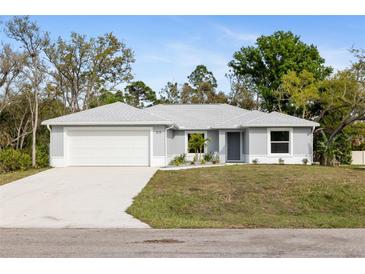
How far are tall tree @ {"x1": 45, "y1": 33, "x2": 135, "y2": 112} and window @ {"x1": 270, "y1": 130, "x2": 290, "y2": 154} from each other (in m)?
21.6

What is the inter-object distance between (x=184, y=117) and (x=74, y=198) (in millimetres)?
16307

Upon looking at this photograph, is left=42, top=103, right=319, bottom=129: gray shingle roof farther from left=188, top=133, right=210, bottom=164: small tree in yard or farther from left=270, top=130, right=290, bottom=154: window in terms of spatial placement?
left=188, top=133, right=210, bottom=164: small tree in yard

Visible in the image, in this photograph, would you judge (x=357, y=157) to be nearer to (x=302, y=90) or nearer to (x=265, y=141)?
(x=302, y=90)

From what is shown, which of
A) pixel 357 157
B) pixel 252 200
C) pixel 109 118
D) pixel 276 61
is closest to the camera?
pixel 252 200

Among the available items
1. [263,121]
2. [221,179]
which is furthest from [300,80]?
[221,179]

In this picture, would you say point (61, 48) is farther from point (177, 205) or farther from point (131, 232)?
point (131, 232)

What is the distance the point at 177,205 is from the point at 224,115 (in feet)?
56.0

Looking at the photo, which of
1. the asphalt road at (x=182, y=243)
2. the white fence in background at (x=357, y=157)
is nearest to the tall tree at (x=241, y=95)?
the white fence in background at (x=357, y=157)

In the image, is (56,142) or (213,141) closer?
(56,142)

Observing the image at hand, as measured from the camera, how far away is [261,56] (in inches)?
1720

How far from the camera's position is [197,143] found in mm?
27484

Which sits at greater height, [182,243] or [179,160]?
[179,160]

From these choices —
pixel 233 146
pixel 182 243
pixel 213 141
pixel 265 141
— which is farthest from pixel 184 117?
pixel 182 243

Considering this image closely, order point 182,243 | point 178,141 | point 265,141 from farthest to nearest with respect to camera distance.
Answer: point 178,141 → point 265,141 → point 182,243
